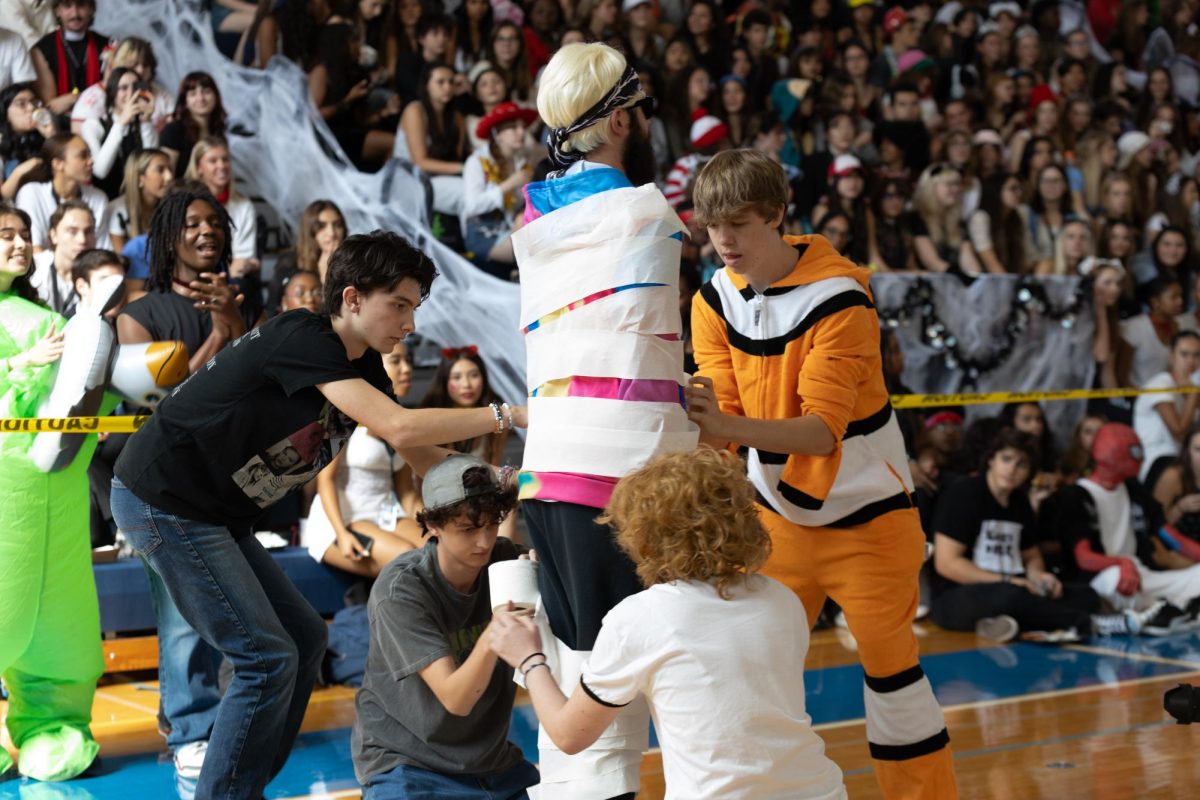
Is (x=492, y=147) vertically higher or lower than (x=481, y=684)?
higher

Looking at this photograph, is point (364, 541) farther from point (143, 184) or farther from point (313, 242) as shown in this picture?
point (143, 184)

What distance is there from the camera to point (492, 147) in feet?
24.6

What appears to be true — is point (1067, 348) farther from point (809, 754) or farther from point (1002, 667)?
point (809, 754)

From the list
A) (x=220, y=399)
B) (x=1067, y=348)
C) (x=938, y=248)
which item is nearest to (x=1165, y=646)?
(x=1067, y=348)

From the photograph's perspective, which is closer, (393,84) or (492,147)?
(492,147)

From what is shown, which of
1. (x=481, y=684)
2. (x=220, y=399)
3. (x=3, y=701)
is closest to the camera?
(x=481, y=684)

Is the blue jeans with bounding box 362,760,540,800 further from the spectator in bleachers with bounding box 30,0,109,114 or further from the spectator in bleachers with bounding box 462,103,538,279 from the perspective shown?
the spectator in bleachers with bounding box 30,0,109,114

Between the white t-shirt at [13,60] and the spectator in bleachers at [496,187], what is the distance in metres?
2.18

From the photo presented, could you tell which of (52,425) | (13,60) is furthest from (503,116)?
(52,425)

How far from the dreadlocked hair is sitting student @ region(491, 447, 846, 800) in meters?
2.66

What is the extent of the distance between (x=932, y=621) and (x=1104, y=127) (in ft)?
17.0

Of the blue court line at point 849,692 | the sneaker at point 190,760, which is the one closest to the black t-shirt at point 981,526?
the blue court line at point 849,692

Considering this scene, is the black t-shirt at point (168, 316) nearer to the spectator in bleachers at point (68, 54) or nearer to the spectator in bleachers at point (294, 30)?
the spectator in bleachers at point (68, 54)

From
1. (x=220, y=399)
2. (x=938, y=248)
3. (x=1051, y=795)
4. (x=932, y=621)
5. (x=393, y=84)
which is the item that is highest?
(x=393, y=84)
